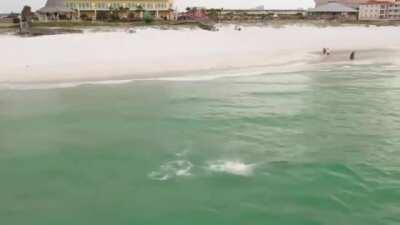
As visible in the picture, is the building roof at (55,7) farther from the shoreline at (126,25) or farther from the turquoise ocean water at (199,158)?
the turquoise ocean water at (199,158)

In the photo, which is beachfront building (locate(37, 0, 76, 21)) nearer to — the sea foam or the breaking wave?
the breaking wave

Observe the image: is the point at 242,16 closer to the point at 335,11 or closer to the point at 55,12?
the point at 335,11

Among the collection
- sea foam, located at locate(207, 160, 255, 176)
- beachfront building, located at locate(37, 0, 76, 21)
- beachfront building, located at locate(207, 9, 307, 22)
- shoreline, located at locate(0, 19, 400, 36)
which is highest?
beachfront building, located at locate(37, 0, 76, 21)

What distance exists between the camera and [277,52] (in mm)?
46844

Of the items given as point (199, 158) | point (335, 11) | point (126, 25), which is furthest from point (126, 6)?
point (199, 158)

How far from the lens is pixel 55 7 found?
62.9 m

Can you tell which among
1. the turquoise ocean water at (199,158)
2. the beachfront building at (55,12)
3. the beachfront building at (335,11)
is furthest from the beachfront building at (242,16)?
the turquoise ocean water at (199,158)

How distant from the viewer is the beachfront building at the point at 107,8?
207 feet

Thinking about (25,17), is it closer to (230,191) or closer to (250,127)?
(250,127)

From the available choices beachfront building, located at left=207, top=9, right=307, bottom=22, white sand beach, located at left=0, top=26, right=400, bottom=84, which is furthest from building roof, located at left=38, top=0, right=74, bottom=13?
beachfront building, located at left=207, top=9, right=307, bottom=22

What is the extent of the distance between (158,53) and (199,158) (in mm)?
26826

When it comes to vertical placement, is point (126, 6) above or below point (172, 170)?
above

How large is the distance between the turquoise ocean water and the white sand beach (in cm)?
694

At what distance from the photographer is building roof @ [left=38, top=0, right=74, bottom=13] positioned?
201ft
